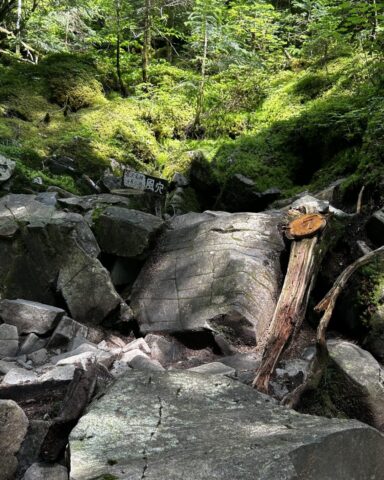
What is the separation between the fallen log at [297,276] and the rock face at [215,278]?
0.45m

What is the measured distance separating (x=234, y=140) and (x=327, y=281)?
740cm

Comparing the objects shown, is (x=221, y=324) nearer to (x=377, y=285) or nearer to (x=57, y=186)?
(x=377, y=285)

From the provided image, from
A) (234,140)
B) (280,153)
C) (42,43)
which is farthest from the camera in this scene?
(42,43)

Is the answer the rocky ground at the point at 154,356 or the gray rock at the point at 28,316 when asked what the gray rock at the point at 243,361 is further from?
the gray rock at the point at 28,316

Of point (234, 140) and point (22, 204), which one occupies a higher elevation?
point (234, 140)

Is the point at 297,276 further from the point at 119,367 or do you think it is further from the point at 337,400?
the point at 119,367

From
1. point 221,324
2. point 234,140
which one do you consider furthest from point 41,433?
point 234,140

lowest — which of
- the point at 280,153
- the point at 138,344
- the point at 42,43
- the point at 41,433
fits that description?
the point at 138,344

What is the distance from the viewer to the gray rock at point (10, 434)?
2830mm

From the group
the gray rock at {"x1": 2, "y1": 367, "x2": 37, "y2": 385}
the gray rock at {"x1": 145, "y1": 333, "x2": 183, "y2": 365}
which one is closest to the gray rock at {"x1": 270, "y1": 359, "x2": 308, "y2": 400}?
the gray rock at {"x1": 145, "y1": 333, "x2": 183, "y2": 365}

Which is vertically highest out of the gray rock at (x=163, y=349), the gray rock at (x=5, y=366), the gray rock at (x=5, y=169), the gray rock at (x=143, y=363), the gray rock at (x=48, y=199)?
the gray rock at (x=5, y=169)

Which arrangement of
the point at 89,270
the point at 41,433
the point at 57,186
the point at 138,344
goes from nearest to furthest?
the point at 41,433
the point at 138,344
the point at 89,270
the point at 57,186

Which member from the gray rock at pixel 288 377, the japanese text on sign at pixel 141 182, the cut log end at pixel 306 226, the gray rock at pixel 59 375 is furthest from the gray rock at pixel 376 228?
the gray rock at pixel 59 375

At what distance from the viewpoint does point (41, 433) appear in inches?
121
